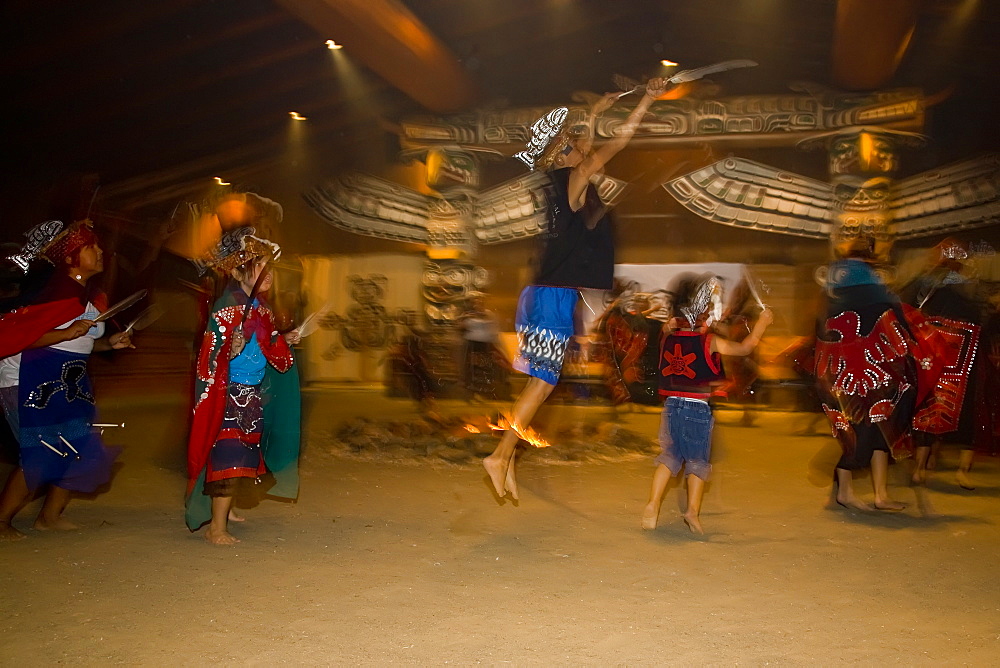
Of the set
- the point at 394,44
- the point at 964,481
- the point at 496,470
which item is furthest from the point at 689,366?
the point at 394,44

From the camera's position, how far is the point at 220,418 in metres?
3.81

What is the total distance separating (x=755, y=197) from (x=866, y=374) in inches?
300

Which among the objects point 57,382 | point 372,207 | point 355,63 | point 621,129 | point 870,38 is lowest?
point 57,382

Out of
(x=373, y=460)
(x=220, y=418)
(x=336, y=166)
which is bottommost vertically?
(x=373, y=460)

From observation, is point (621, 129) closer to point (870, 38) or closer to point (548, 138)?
point (548, 138)

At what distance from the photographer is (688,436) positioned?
4.19 metres

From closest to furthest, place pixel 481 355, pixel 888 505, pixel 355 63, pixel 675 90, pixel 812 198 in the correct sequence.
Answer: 1. pixel 675 90
2. pixel 888 505
3. pixel 355 63
4. pixel 812 198
5. pixel 481 355

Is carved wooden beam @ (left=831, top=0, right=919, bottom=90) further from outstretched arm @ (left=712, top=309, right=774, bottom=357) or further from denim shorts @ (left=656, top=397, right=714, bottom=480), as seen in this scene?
denim shorts @ (left=656, top=397, right=714, bottom=480)

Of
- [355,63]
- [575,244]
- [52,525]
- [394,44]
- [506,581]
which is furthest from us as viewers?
[355,63]

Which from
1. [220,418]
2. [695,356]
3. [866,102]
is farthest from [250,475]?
[866,102]

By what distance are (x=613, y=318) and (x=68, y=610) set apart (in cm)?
807

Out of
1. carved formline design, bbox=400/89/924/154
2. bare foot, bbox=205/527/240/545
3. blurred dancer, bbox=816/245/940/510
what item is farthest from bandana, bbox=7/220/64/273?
carved formline design, bbox=400/89/924/154

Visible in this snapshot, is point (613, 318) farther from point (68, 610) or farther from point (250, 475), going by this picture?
point (68, 610)

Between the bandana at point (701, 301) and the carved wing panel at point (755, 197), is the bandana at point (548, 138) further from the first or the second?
the carved wing panel at point (755, 197)
